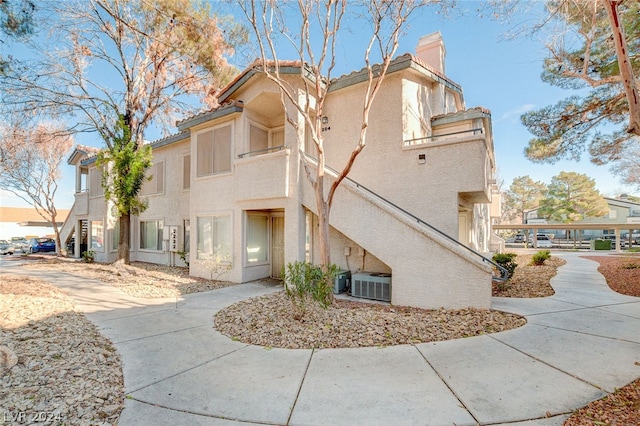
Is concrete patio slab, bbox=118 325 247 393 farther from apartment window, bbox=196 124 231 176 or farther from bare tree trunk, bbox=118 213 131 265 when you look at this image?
bare tree trunk, bbox=118 213 131 265

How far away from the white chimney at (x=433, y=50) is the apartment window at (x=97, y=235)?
63.5 feet

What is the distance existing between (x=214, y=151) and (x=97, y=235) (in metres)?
12.2

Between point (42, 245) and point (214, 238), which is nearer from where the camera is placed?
point (214, 238)

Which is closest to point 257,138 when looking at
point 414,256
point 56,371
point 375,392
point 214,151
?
point 214,151

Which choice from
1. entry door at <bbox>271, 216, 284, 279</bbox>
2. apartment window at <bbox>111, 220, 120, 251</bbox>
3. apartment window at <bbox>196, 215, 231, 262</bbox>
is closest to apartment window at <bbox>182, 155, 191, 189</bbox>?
apartment window at <bbox>196, 215, 231, 262</bbox>

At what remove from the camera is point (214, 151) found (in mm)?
10750

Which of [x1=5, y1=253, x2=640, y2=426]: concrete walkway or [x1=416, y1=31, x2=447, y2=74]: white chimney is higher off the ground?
[x1=416, y1=31, x2=447, y2=74]: white chimney

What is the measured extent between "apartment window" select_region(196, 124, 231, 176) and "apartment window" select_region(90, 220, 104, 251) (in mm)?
10323

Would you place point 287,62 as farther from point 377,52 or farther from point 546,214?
point 546,214

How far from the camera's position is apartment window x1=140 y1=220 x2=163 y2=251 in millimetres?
15023

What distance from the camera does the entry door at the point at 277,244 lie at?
10.7 metres

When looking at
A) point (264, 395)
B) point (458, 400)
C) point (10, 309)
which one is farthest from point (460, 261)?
point (10, 309)

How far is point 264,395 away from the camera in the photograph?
3.19m

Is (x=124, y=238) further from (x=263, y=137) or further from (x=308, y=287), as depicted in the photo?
(x=308, y=287)
